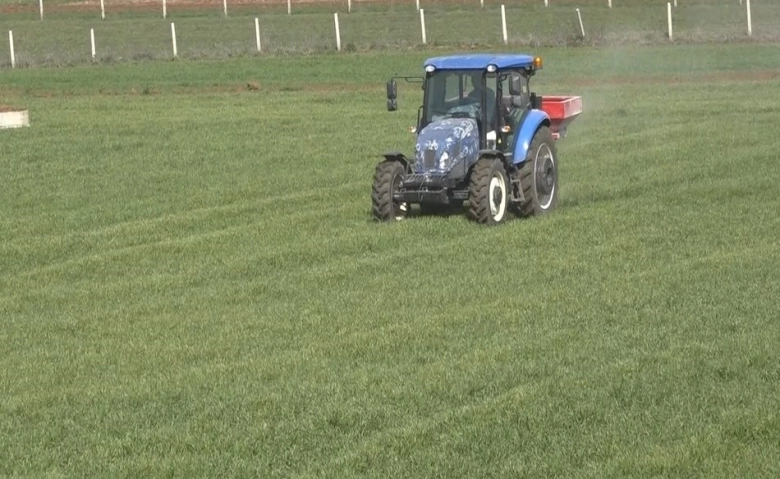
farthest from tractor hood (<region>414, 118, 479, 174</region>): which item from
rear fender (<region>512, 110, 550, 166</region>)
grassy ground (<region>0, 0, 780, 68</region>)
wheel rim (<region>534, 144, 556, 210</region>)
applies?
grassy ground (<region>0, 0, 780, 68</region>)

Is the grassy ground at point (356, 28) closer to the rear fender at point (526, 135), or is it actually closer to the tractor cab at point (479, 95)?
the rear fender at point (526, 135)

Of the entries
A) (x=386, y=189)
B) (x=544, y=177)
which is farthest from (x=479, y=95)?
(x=386, y=189)

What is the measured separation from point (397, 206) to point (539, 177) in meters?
1.76

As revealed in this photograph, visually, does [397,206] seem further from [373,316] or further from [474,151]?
[373,316]

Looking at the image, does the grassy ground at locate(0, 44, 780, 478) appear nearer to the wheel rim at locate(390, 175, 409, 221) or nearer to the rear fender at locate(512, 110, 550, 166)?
the wheel rim at locate(390, 175, 409, 221)

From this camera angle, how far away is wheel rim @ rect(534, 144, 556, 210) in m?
17.5

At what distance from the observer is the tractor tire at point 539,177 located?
1722cm

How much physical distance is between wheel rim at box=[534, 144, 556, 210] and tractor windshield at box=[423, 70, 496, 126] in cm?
97

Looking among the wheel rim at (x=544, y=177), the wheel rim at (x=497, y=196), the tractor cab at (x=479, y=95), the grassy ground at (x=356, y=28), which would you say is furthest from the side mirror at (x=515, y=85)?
the grassy ground at (x=356, y=28)

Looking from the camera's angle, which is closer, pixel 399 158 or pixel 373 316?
pixel 373 316

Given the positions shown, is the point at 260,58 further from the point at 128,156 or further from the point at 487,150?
the point at 487,150

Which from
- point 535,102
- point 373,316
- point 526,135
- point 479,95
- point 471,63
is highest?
point 471,63

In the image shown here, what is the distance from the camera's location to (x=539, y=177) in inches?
690

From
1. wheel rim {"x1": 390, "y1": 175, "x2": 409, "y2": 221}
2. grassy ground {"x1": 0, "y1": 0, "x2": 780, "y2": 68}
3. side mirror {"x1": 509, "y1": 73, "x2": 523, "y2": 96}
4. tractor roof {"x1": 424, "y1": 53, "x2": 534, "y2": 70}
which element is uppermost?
grassy ground {"x1": 0, "y1": 0, "x2": 780, "y2": 68}
